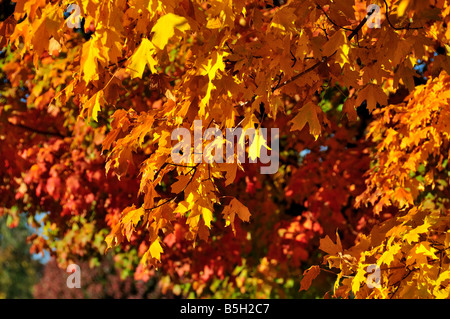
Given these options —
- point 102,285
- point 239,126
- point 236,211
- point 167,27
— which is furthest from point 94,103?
point 102,285

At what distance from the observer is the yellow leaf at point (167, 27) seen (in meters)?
2.91

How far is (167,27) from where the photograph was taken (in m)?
2.94

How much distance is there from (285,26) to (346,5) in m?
0.38

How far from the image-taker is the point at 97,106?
3.63m

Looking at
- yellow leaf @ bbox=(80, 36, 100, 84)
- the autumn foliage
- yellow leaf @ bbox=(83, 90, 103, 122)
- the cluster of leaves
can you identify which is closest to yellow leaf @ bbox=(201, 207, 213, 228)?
the autumn foliage

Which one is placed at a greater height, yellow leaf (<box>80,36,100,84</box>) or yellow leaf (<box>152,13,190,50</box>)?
yellow leaf (<box>152,13,190,50</box>)

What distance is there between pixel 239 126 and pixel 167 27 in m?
2.06

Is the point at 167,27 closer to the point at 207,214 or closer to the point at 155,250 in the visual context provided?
the point at 207,214

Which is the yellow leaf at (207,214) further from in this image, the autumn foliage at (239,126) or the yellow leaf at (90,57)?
the yellow leaf at (90,57)

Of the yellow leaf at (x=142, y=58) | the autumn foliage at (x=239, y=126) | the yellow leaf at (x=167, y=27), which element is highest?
the yellow leaf at (x=167, y=27)

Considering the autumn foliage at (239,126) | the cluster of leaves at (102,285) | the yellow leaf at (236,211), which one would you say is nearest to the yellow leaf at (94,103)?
the autumn foliage at (239,126)

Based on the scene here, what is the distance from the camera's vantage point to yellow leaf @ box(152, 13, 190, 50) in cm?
291

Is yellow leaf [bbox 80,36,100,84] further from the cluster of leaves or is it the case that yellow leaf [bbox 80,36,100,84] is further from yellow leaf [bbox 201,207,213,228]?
the cluster of leaves
